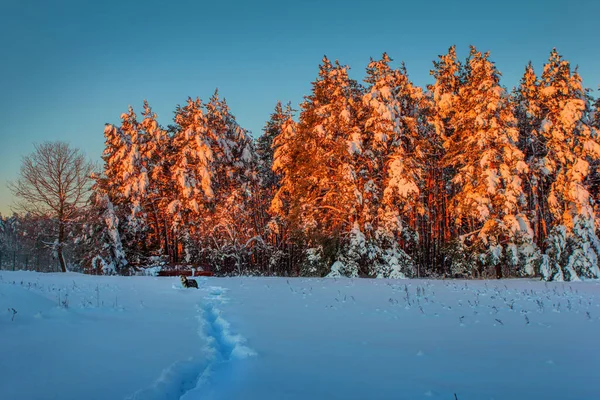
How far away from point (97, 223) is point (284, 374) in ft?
97.6

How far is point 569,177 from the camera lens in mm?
21500

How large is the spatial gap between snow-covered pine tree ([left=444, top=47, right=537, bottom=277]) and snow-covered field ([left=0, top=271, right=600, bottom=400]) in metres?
13.5

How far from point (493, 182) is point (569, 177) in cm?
365

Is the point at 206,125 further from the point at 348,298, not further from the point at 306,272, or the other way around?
the point at 348,298

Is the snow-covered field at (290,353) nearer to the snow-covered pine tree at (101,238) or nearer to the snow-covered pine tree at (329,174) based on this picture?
the snow-covered pine tree at (329,174)

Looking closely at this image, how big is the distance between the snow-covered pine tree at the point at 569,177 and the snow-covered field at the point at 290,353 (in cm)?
1385

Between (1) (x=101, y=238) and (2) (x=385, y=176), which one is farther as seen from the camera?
(1) (x=101, y=238)

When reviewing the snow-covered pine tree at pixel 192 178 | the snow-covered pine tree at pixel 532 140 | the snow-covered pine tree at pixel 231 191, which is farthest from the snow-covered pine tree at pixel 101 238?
the snow-covered pine tree at pixel 532 140

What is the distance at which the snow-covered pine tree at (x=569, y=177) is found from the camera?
21062mm

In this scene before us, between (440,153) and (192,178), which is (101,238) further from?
(440,153)

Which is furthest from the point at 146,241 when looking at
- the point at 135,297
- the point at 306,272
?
the point at 135,297

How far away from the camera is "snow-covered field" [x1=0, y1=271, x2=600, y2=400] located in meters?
4.17

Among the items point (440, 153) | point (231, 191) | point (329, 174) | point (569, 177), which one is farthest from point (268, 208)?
point (569, 177)

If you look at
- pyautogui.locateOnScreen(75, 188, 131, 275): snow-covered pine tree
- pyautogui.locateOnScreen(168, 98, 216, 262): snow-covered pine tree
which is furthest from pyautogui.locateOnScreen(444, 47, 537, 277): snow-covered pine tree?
pyautogui.locateOnScreen(75, 188, 131, 275): snow-covered pine tree
